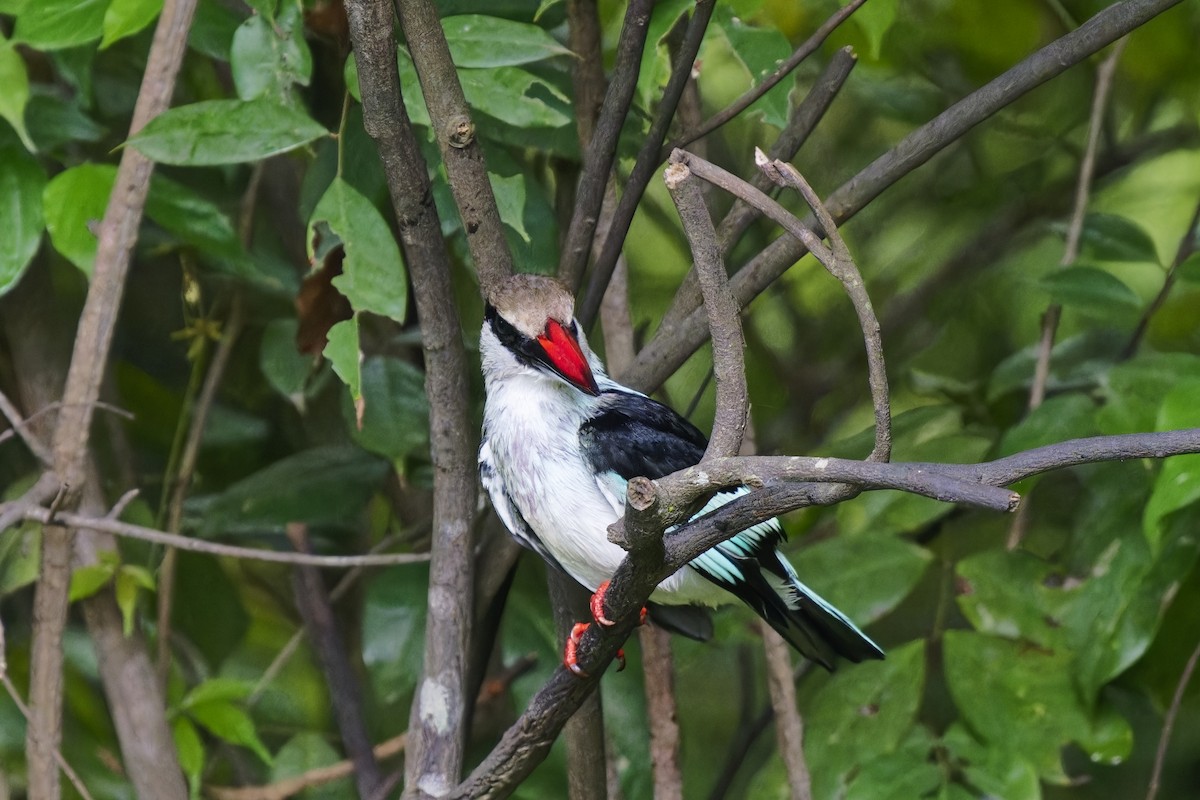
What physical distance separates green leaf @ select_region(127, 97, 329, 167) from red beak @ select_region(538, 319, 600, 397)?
369mm

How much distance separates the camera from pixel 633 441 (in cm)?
148

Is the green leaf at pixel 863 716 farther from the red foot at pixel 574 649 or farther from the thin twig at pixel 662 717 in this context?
the red foot at pixel 574 649

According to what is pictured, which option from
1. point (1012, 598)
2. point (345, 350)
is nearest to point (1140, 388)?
point (1012, 598)

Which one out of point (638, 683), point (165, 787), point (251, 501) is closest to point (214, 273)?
point (251, 501)

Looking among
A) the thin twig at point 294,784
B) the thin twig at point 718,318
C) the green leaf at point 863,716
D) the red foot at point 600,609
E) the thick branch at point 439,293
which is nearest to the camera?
the thin twig at point 718,318

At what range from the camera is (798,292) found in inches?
112

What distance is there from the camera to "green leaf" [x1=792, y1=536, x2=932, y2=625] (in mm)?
1863

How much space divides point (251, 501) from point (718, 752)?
1446mm

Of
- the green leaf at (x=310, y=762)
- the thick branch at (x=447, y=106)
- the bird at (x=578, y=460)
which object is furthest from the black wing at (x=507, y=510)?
the green leaf at (x=310, y=762)

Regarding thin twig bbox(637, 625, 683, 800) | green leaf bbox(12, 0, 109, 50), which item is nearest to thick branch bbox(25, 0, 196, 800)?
green leaf bbox(12, 0, 109, 50)

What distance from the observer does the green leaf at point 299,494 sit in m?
1.97

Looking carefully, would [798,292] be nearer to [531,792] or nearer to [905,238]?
[905,238]

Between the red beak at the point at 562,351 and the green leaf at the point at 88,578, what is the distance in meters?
0.84

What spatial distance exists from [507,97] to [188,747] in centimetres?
113
